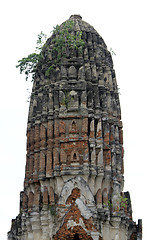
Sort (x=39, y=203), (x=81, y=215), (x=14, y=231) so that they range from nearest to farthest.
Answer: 1. (x=81, y=215)
2. (x=39, y=203)
3. (x=14, y=231)

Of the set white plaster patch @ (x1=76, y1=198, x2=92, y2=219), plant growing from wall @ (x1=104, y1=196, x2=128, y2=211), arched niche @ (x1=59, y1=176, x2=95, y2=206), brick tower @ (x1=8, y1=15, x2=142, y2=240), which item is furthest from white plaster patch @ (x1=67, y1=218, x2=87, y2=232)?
plant growing from wall @ (x1=104, y1=196, x2=128, y2=211)

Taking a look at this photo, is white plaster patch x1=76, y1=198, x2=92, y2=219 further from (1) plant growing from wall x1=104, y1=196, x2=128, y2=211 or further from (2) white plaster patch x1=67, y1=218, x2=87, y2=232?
(1) plant growing from wall x1=104, y1=196, x2=128, y2=211

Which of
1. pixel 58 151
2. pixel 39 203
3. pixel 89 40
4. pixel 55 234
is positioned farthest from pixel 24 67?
pixel 55 234

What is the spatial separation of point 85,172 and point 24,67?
5.74m

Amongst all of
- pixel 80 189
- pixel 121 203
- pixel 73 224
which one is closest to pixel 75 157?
pixel 80 189

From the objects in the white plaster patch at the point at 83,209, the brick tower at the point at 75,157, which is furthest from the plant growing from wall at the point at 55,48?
the white plaster patch at the point at 83,209

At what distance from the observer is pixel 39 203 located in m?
19.9

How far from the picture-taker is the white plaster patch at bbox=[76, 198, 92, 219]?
18.5 meters

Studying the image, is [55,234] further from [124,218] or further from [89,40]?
[89,40]

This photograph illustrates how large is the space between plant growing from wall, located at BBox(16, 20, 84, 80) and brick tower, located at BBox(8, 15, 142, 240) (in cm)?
15

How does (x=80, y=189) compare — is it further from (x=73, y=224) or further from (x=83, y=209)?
(x=73, y=224)

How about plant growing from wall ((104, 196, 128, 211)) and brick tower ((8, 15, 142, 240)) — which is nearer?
brick tower ((8, 15, 142, 240))

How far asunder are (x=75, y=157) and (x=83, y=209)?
2.04 metres

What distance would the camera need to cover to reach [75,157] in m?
19.7
